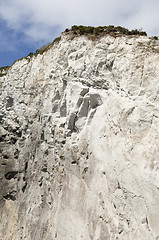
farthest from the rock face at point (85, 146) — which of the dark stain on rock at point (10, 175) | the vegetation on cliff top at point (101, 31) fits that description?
the vegetation on cliff top at point (101, 31)

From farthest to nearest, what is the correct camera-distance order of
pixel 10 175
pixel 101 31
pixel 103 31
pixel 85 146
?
pixel 10 175
pixel 101 31
pixel 103 31
pixel 85 146

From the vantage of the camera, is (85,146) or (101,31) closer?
(85,146)

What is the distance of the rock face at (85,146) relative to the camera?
10.1 metres

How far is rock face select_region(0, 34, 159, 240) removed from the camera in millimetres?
10125

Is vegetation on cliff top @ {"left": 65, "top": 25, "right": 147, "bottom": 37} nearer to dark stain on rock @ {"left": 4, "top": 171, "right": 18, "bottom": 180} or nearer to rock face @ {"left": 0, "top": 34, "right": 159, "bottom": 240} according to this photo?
rock face @ {"left": 0, "top": 34, "right": 159, "bottom": 240}

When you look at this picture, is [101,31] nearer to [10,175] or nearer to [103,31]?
[103,31]

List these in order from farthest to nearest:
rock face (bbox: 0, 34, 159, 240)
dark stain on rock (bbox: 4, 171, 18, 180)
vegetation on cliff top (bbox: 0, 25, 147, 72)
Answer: dark stain on rock (bbox: 4, 171, 18, 180), vegetation on cliff top (bbox: 0, 25, 147, 72), rock face (bbox: 0, 34, 159, 240)

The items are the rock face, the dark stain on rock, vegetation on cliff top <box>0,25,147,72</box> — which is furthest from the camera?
the dark stain on rock

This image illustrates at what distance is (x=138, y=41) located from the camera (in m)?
13.4

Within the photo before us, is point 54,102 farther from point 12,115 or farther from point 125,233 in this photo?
point 125,233

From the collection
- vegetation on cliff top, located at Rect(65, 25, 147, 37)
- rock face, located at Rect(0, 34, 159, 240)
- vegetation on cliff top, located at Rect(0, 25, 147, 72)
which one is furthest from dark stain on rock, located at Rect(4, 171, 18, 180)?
vegetation on cliff top, located at Rect(65, 25, 147, 37)

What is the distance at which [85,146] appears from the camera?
48.6 feet

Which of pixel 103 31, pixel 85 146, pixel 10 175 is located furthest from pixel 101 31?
pixel 10 175

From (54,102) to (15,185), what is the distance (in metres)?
11.3
